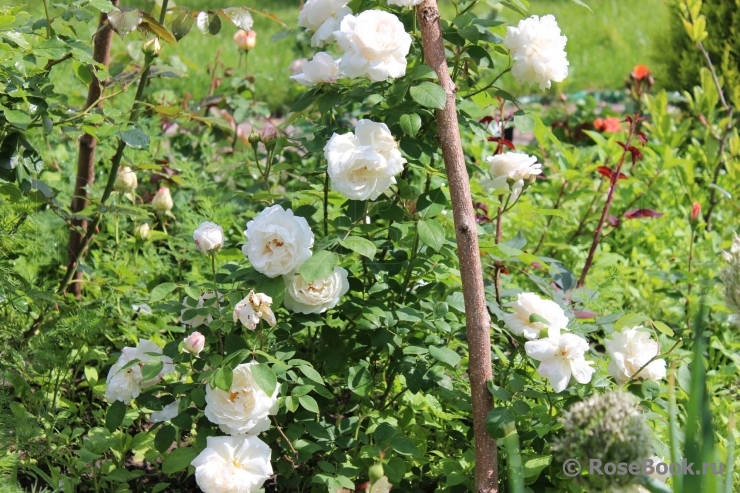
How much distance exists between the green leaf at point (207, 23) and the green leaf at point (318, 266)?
0.91 metres

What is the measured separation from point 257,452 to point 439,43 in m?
0.91

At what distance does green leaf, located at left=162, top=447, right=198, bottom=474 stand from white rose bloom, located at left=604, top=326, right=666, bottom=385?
0.90 m

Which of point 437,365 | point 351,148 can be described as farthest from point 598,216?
point 351,148

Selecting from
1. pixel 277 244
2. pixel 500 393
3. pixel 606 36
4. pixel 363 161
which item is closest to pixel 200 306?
pixel 277 244

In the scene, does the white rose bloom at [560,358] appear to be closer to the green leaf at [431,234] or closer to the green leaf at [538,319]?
the green leaf at [538,319]

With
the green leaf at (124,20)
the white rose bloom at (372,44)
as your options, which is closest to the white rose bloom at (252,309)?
the white rose bloom at (372,44)

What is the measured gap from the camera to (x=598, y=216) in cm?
314

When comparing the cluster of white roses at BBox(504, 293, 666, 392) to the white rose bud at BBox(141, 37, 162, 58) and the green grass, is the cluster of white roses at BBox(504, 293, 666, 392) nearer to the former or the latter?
the white rose bud at BBox(141, 37, 162, 58)

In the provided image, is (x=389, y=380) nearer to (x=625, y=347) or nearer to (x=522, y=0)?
(x=625, y=347)

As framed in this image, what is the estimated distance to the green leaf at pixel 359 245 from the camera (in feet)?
5.31

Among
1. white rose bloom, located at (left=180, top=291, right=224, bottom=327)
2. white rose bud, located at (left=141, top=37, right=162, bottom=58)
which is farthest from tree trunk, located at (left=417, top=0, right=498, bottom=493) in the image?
white rose bud, located at (left=141, top=37, right=162, bottom=58)

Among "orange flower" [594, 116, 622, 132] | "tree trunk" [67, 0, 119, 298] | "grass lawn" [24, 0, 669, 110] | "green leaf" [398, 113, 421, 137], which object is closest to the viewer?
"green leaf" [398, 113, 421, 137]

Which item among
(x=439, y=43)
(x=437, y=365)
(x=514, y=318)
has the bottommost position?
(x=437, y=365)

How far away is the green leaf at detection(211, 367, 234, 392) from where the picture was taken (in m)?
1.57
